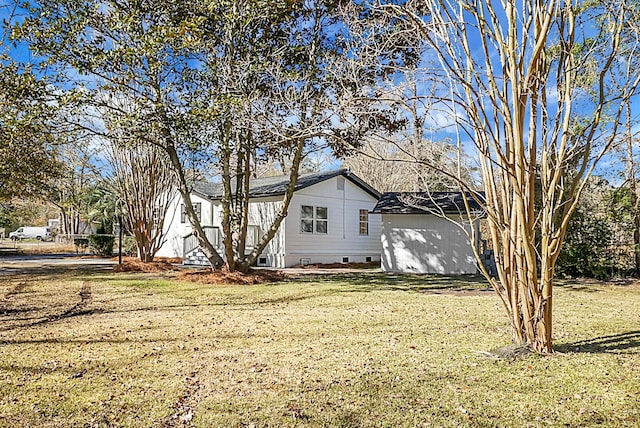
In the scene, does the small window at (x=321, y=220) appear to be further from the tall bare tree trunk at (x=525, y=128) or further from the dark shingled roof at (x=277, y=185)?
the tall bare tree trunk at (x=525, y=128)

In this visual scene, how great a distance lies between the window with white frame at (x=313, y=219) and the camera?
62.5 ft

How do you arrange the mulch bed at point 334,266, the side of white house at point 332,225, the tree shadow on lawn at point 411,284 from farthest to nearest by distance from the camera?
the side of white house at point 332,225 < the mulch bed at point 334,266 < the tree shadow on lawn at point 411,284

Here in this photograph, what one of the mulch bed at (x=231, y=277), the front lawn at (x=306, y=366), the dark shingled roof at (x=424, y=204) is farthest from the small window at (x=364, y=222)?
the front lawn at (x=306, y=366)

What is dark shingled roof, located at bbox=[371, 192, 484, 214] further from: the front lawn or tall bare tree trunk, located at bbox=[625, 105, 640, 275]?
the front lawn

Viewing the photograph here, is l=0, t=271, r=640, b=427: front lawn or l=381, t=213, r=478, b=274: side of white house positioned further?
l=381, t=213, r=478, b=274: side of white house

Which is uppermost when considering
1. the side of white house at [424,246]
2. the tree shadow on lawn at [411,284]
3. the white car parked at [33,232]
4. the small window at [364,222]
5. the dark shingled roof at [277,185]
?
the dark shingled roof at [277,185]

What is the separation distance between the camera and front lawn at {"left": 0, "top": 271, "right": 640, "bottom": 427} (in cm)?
324

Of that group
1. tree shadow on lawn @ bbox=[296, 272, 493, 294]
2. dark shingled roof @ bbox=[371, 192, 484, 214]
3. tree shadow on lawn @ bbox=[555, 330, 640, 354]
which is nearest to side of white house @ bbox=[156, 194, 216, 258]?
dark shingled roof @ bbox=[371, 192, 484, 214]

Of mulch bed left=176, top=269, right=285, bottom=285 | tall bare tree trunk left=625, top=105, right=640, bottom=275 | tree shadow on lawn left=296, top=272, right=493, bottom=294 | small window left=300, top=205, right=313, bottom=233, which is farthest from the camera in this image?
small window left=300, top=205, right=313, bottom=233

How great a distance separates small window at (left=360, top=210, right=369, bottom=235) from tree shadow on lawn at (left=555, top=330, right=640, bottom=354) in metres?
16.0

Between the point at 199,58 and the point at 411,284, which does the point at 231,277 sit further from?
the point at 199,58

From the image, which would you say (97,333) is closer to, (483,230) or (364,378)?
(364,378)

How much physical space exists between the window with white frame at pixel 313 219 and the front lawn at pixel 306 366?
10572 millimetres

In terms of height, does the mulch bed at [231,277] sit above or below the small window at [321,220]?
below
